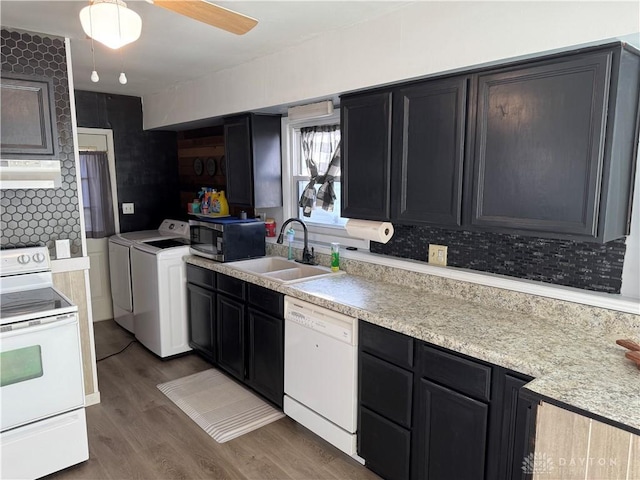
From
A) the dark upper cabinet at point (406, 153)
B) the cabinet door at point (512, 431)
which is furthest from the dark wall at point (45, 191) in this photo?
the cabinet door at point (512, 431)

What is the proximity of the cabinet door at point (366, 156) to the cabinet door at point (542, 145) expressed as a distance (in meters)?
0.53

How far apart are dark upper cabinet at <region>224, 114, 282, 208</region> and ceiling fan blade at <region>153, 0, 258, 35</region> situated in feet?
5.15

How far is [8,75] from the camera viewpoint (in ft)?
7.71

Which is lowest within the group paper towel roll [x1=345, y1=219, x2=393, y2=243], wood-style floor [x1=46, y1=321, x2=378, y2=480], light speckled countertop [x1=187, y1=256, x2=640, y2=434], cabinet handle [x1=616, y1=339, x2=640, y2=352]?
wood-style floor [x1=46, y1=321, x2=378, y2=480]

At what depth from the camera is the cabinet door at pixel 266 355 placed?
2.78m

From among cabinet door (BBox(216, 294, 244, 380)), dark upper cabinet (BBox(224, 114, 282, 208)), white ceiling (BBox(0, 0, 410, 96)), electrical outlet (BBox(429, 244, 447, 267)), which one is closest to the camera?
white ceiling (BBox(0, 0, 410, 96))

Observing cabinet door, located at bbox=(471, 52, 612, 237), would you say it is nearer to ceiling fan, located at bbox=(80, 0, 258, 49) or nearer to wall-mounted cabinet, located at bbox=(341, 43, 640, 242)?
wall-mounted cabinet, located at bbox=(341, 43, 640, 242)

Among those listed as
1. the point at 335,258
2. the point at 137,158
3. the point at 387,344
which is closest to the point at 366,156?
the point at 335,258

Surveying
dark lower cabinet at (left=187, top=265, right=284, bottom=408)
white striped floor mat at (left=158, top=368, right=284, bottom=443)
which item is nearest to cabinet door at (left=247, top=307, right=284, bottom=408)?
dark lower cabinet at (left=187, top=265, right=284, bottom=408)

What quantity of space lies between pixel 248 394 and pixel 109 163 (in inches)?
114

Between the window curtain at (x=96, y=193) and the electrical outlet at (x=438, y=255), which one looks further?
the window curtain at (x=96, y=193)

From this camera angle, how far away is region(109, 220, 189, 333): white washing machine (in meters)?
4.13

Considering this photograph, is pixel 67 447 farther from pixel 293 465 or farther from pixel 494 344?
pixel 494 344

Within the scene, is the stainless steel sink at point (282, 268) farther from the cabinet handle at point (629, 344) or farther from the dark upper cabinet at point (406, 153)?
the cabinet handle at point (629, 344)
